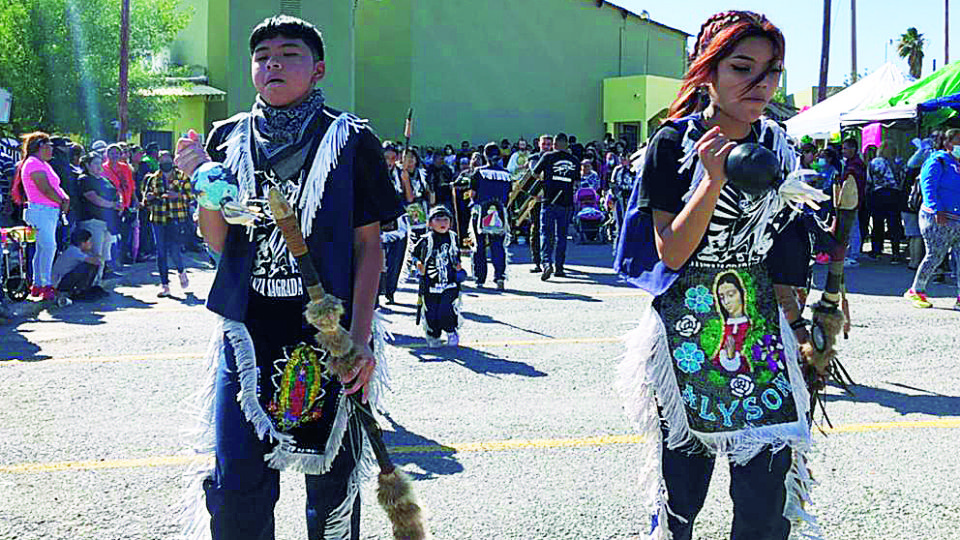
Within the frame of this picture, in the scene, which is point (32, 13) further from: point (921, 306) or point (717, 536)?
point (717, 536)

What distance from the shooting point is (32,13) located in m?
24.4

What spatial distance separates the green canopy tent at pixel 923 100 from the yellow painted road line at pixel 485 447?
1033 centimetres

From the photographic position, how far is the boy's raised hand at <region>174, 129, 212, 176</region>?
2.84 meters

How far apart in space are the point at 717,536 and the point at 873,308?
283 inches

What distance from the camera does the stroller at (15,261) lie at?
1062 centimetres

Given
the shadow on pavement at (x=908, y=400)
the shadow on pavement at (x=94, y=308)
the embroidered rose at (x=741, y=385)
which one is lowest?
the shadow on pavement at (x=908, y=400)

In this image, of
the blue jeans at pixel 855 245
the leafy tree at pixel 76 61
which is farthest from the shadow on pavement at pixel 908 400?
the leafy tree at pixel 76 61

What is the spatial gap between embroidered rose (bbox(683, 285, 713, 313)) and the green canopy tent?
1349 centimetres

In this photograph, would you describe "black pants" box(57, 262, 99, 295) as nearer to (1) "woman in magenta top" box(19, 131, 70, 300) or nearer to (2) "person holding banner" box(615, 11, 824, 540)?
(1) "woman in magenta top" box(19, 131, 70, 300)

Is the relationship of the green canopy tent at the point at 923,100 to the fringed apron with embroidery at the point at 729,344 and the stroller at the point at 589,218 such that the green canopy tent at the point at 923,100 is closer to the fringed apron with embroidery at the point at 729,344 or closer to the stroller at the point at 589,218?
the stroller at the point at 589,218

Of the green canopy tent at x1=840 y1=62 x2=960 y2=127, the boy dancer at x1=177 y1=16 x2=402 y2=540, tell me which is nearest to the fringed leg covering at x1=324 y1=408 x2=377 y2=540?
the boy dancer at x1=177 y1=16 x2=402 y2=540

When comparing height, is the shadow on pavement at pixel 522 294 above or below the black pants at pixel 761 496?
above

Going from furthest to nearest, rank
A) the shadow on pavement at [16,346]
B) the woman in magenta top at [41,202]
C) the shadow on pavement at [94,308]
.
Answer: the woman in magenta top at [41,202] → the shadow on pavement at [94,308] → the shadow on pavement at [16,346]

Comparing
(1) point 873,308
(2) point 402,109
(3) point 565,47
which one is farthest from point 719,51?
(3) point 565,47
